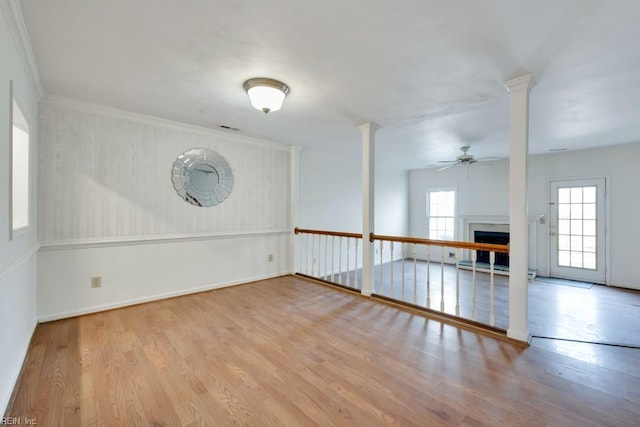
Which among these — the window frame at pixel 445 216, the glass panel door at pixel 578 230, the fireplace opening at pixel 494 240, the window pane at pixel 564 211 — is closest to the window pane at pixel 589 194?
the glass panel door at pixel 578 230

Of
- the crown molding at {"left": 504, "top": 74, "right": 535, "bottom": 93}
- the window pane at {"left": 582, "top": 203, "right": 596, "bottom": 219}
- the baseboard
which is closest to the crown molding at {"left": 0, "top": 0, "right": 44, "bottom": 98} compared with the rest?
the baseboard

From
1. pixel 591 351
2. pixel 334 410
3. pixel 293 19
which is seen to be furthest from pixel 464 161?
pixel 334 410

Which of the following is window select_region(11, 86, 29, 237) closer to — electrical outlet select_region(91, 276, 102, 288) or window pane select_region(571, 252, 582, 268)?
electrical outlet select_region(91, 276, 102, 288)

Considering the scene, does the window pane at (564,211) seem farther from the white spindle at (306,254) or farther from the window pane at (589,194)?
the white spindle at (306,254)

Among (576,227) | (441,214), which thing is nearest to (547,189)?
(576,227)

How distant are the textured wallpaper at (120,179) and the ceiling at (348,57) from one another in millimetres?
299

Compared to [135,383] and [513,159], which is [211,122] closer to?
[135,383]

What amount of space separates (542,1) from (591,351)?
267 cm

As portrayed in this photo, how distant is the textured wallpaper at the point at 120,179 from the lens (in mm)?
2793

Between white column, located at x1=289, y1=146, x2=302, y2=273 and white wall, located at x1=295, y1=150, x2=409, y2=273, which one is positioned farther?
white wall, located at x1=295, y1=150, x2=409, y2=273

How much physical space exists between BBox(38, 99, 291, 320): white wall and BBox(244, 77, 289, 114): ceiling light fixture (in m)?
1.65

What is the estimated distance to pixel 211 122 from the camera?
3539mm

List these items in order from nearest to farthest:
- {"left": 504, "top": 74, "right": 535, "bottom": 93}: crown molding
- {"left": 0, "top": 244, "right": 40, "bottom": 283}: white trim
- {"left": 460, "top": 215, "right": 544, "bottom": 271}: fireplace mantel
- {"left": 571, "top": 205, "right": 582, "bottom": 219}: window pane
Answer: {"left": 0, "top": 244, "right": 40, "bottom": 283}: white trim
{"left": 504, "top": 74, "right": 535, "bottom": 93}: crown molding
{"left": 571, "top": 205, "right": 582, "bottom": 219}: window pane
{"left": 460, "top": 215, "right": 544, "bottom": 271}: fireplace mantel

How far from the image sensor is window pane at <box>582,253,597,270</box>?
4.91 metres
